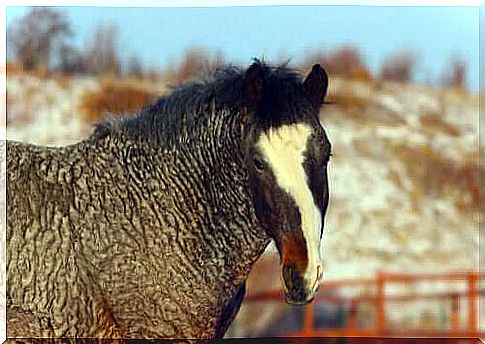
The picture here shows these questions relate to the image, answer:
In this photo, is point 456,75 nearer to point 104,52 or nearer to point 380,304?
point 380,304

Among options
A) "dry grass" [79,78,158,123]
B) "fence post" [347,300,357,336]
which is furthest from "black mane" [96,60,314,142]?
"fence post" [347,300,357,336]

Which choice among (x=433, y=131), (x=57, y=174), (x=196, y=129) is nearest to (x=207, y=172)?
(x=196, y=129)

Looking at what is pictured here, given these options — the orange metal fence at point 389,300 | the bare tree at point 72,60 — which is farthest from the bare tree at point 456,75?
the bare tree at point 72,60

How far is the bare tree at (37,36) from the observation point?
3135mm

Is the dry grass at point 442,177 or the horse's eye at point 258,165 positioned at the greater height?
the horse's eye at point 258,165

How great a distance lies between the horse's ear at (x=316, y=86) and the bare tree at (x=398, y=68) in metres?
0.64

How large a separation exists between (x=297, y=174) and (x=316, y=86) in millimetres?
329

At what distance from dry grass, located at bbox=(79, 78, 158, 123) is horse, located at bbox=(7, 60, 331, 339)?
0.57m

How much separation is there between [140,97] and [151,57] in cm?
15

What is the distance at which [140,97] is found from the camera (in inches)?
122

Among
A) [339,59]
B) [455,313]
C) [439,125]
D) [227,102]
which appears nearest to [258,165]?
[227,102]

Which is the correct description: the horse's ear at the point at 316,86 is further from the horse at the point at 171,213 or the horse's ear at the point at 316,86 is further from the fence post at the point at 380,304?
the fence post at the point at 380,304

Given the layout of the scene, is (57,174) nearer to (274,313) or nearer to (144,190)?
(144,190)

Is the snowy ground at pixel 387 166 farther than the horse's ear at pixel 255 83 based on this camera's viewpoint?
Yes
